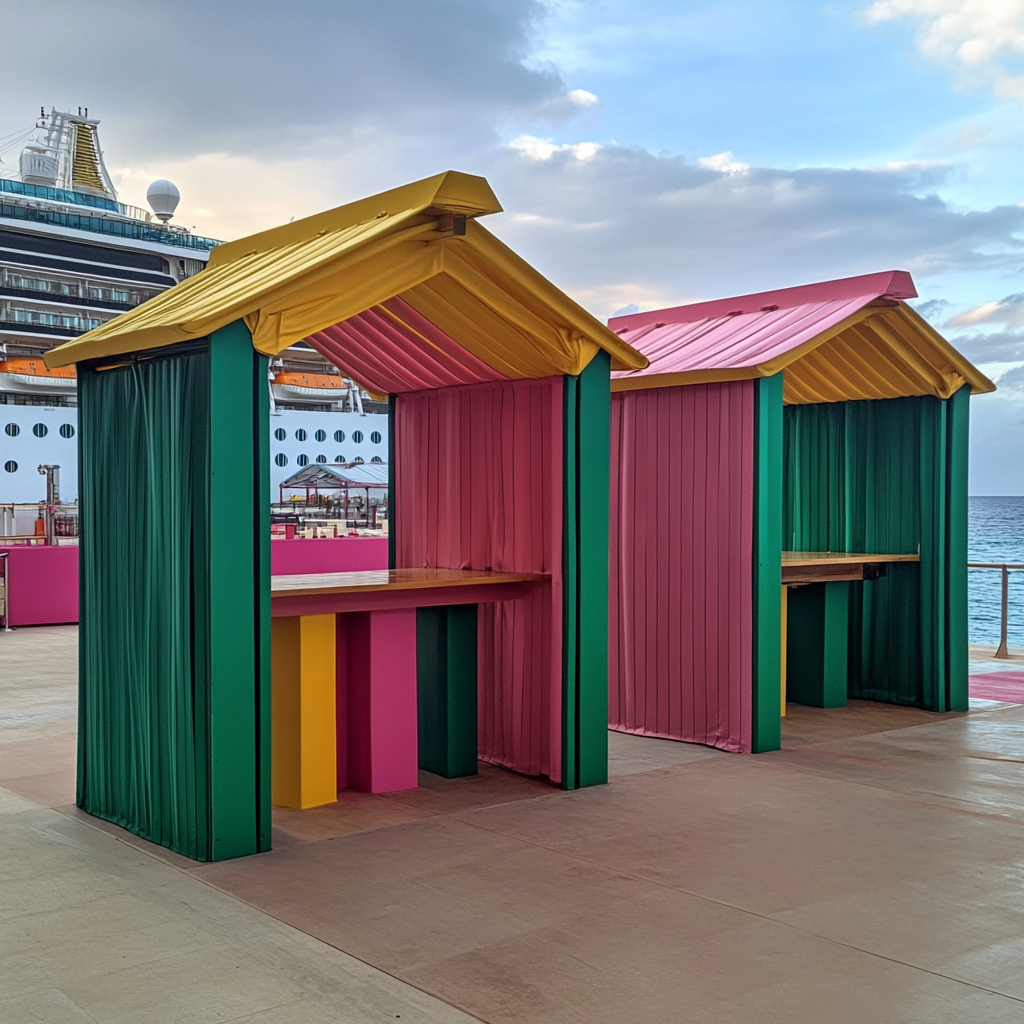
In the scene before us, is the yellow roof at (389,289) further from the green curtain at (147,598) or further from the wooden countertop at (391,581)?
A: the wooden countertop at (391,581)

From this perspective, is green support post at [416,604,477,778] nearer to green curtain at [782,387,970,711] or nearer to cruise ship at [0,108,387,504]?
green curtain at [782,387,970,711]

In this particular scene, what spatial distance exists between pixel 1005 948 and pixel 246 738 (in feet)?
11.1

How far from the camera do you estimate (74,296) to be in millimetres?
41344

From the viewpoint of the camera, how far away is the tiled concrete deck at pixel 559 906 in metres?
3.94

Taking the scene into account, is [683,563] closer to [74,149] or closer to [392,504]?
[392,504]

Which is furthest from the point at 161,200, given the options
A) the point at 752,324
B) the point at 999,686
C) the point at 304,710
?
the point at 304,710

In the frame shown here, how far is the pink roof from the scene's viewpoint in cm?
848

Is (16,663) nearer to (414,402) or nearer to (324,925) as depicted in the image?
(414,402)

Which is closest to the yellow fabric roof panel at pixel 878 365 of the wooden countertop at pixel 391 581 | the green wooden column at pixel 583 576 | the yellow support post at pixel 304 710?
the green wooden column at pixel 583 576

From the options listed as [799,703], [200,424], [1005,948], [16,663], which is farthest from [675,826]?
[16,663]

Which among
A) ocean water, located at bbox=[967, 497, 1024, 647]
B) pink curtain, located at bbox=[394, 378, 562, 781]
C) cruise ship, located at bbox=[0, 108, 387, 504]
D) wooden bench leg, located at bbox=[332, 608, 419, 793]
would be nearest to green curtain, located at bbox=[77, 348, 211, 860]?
wooden bench leg, located at bbox=[332, 608, 419, 793]

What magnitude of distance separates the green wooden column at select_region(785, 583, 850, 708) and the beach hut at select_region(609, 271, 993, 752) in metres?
0.02

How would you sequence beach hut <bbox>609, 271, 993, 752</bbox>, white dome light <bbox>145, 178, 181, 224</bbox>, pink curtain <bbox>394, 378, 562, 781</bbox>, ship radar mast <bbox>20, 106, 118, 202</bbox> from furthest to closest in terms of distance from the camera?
ship radar mast <bbox>20, 106, 118, 202</bbox>
white dome light <bbox>145, 178, 181, 224</bbox>
beach hut <bbox>609, 271, 993, 752</bbox>
pink curtain <bbox>394, 378, 562, 781</bbox>

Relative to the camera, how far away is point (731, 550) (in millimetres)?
8281
